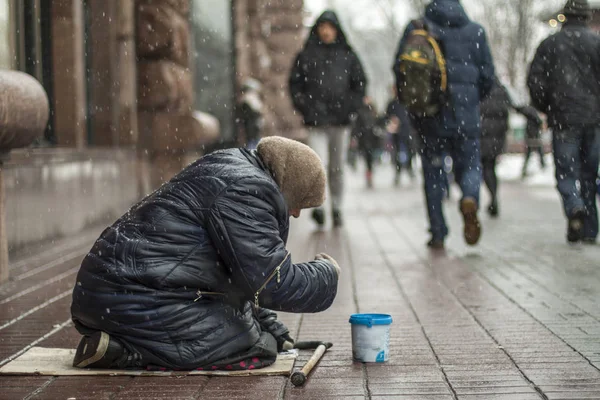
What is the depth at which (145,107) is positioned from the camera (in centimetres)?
1305

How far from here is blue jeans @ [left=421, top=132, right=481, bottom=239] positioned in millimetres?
9438

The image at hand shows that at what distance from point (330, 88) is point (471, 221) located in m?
3.24

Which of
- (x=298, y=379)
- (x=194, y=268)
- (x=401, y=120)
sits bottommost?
(x=401, y=120)

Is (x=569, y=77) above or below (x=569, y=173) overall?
above

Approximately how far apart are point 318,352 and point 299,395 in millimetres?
659

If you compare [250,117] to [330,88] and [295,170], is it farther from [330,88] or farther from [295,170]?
[295,170]

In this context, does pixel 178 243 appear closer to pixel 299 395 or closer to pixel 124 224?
pixel 124 224

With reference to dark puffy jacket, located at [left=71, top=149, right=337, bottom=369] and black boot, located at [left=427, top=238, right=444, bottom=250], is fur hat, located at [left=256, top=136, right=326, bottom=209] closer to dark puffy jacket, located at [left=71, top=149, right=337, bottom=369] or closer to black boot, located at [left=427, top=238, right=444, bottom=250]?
dark puffy jacket, located at [left=71, top=149, right=337, bottom=369]

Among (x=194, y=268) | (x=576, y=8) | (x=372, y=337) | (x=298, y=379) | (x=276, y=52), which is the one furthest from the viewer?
(x=276, y=52)

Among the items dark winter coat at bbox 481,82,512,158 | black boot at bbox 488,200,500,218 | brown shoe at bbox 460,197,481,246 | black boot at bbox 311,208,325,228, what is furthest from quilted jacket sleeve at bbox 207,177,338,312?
dark winter coat at bbox 481,82,512,158

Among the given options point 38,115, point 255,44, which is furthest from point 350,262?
point 255,44

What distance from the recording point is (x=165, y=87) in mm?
12953

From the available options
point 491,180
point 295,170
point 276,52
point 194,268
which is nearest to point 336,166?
point 491,180

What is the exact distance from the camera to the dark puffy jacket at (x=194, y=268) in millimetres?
4488
